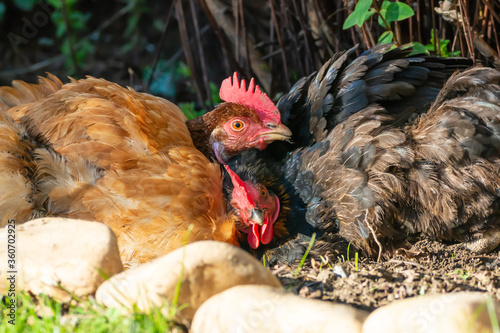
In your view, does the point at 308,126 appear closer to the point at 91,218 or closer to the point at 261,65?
the point at 91,218

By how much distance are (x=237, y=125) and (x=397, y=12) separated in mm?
1171

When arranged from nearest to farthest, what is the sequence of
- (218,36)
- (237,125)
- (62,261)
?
(62,261)
(237,125)
(218,36)

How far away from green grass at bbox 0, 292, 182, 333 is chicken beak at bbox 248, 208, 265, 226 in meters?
0.95

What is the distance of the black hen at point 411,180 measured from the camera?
293 centimetres

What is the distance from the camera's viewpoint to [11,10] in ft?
24.5

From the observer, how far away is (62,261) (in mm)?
2051

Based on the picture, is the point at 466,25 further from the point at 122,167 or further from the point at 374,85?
the point at 122,167

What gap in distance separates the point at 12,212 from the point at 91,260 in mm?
965

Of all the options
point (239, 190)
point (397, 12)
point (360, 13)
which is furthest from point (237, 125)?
point (397, 12)

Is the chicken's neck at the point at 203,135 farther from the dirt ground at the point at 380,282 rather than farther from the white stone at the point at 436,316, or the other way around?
the white stone at the point at 436,316

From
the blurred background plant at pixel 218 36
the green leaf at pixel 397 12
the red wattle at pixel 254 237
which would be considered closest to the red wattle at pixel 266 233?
the red wattle at pixel 254 237

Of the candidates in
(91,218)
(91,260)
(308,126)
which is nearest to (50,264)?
(91,260)

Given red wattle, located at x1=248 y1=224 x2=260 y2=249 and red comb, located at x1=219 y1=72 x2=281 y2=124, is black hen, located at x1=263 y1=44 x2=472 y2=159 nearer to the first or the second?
red comb, located at x1=219 y1=72 x2=281 y2=124

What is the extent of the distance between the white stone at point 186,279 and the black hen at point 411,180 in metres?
1.02
